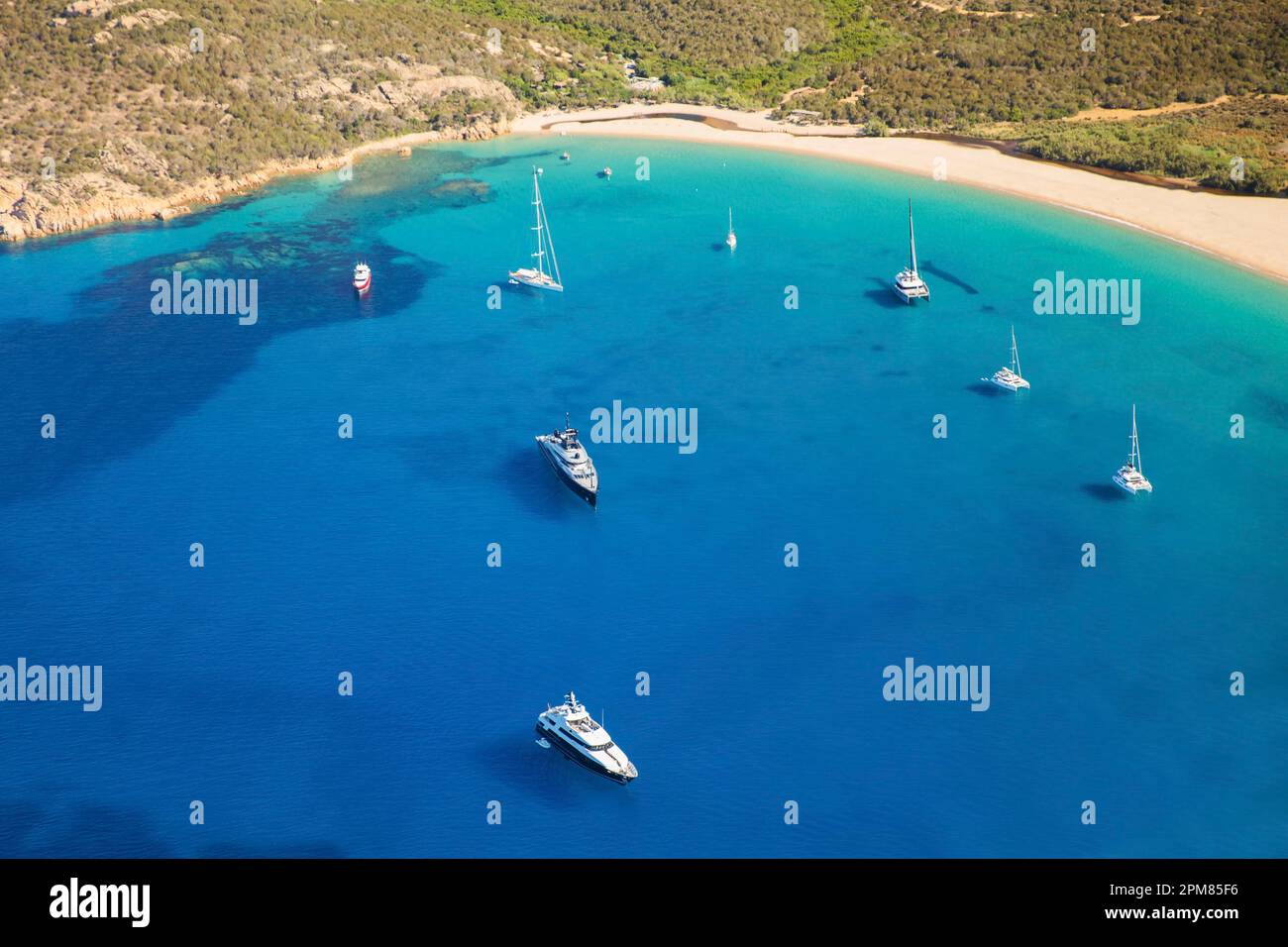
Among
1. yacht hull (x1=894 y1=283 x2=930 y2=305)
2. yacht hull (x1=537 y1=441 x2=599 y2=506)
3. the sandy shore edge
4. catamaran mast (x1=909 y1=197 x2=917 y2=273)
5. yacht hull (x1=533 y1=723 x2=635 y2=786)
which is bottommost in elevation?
yacht hull (x1=533 y1=723 x2=635 y2=786)

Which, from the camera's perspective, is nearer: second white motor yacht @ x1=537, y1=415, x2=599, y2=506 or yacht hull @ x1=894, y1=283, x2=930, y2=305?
second white motor yacht @ x1=537, y1=415, x2=599, y2=506

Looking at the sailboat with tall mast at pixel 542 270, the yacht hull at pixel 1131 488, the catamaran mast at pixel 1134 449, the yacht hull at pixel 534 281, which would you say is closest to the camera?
the yacht hull at pixel 1131 488

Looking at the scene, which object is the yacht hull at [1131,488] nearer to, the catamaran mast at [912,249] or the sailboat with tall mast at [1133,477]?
the sailboat with tall mast at [1133,477]

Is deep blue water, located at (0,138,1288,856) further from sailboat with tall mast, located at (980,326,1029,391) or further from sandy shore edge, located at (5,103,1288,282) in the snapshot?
sandy shore edge, located at (5,103,1288,282)

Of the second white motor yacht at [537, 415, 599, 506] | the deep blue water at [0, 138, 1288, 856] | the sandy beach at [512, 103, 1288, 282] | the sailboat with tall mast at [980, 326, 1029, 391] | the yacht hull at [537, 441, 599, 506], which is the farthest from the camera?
the sandy beach at [512, 103, 1288, 282]

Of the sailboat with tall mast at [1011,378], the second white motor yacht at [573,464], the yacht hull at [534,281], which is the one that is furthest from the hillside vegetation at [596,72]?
the second white motor yacht at [573,464]

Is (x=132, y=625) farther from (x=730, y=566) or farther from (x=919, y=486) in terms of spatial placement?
(x=919, y=486)

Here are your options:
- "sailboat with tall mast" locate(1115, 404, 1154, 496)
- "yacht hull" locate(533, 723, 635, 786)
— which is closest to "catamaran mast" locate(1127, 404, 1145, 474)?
"sailboat with tall mast" locate(1115, 404, 1154, 496)
